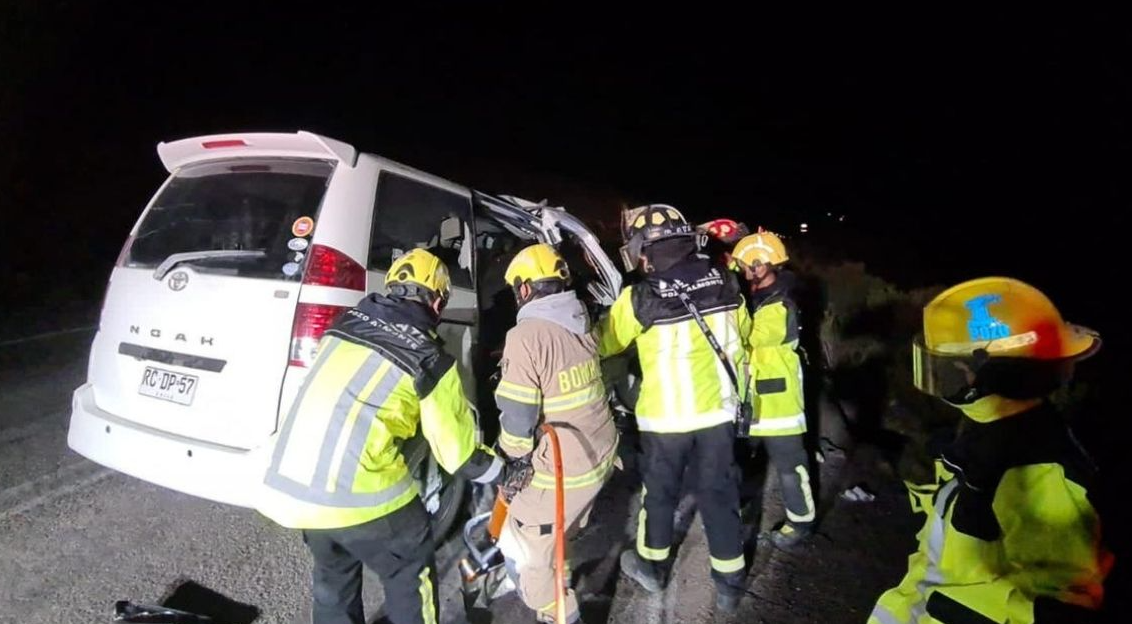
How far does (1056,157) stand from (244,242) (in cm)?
2718

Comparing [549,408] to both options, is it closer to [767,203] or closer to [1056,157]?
[1056,157]

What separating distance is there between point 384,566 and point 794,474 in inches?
100.0

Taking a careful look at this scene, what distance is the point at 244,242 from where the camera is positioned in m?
3.26

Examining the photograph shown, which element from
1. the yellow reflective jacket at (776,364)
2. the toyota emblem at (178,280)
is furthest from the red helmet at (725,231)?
the toyota emblem at (178,280)

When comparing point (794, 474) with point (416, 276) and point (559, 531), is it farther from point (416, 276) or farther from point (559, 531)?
point (416, 276)

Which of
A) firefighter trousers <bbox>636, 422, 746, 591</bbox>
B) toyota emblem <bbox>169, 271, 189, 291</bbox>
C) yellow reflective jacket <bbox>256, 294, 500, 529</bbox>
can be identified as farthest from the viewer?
firefighter trousers <bbox>636, 422, 746, 591</bbox>

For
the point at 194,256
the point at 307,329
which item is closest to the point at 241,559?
the point at 307,329

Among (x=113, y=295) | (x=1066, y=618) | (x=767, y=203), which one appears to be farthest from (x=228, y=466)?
(x=767, y=203)

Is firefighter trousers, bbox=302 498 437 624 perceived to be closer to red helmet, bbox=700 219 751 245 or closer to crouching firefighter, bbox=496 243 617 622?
crouching firefighter, bbox=496 243 617 622

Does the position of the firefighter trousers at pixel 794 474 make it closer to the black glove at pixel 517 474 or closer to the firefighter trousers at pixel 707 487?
the firefighter trousers at pixel 707 487

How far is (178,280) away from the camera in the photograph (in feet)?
10.6

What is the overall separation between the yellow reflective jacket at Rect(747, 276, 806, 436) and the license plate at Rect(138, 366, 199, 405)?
2.89 meters

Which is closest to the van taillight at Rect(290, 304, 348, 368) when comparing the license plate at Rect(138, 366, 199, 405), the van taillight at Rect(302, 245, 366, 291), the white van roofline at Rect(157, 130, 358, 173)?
the van taillight at Rect(302, 245, 366, 291)

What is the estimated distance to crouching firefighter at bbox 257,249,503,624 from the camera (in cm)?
235
